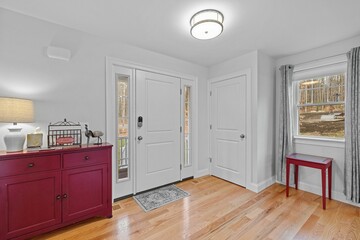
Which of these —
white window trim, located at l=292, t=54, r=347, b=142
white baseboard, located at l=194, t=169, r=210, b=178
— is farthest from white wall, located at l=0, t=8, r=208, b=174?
white window trim, located at l=292, t=54, r=347, b=142

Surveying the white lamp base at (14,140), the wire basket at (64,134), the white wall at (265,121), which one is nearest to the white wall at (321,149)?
the white wall at (265,121)

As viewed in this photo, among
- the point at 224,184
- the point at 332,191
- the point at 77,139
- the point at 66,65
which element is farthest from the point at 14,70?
the point at 332,191

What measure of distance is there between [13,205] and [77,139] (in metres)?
0.83

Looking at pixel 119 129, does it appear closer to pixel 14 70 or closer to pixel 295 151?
pixel 14 70

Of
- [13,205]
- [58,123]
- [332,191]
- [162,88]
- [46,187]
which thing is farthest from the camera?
[162,88]

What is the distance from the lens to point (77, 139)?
6.98ft

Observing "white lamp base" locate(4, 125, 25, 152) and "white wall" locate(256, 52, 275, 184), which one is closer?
"white lamp base" locate(4, 125, 25, 152)

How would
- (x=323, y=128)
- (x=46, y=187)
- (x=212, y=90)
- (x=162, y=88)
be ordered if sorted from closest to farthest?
(x=46, y=187), (x=323, y=128), (x=162, y=88), (x=212, y=90)

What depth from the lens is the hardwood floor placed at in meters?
1.75

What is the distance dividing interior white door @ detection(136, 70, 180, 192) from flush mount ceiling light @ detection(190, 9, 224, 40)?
3.87 ft

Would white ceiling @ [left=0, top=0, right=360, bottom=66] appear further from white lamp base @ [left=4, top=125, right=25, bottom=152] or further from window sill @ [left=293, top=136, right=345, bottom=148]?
window sill @ [left=293, top=136, right=345, bottom=148]

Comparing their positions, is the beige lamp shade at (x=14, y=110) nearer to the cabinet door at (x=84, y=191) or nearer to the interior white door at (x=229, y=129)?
the cabinet door at (x=84, y=191)

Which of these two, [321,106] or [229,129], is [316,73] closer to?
[321,106]

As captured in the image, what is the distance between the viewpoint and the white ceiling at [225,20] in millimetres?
1676
